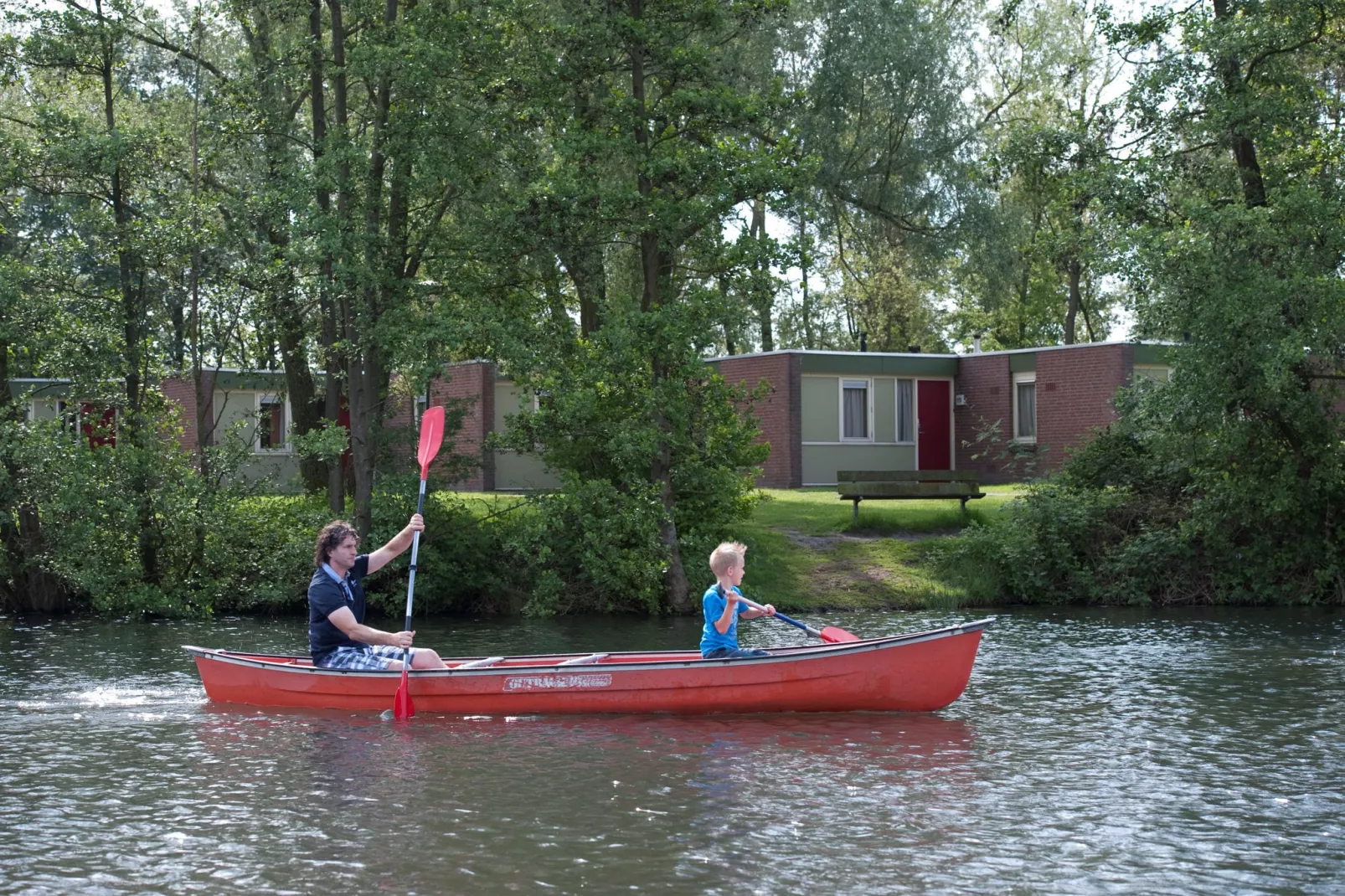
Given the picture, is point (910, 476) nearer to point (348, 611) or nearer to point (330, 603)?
point (348, 611)

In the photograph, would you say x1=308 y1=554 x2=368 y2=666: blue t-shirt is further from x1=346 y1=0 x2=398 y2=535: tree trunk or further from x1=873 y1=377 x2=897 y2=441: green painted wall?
x1=873 y1=377 x2=897 y2=441: green painted wall

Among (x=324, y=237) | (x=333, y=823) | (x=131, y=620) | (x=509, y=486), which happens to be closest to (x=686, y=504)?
(x=324, y=237)

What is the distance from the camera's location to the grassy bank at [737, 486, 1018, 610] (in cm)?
2173

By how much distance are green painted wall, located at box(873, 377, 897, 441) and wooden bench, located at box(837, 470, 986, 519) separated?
27.4ft

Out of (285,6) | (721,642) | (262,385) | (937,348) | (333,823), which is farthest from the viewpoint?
(937,348)

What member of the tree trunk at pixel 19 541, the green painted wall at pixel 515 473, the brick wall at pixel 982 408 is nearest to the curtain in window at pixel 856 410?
the brick wall at pixel 982 408

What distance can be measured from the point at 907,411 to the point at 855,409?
5.07 ft

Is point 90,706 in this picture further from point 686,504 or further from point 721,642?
point 686,504

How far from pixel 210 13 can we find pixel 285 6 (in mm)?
1393

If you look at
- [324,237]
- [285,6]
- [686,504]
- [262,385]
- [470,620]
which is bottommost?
[470,620]

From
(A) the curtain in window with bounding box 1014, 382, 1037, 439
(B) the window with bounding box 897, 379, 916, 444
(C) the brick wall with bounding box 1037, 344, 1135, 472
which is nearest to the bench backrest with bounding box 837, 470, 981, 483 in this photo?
(C) the brick wall with bounding box 1037, 344, 1135, 472

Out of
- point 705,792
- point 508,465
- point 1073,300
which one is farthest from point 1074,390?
point 705,792

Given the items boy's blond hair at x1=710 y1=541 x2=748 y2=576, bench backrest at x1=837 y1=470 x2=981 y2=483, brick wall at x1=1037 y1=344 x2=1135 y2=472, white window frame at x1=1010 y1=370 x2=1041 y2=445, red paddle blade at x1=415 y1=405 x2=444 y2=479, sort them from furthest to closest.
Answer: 1. white window frame at x1=1010 y1=370 x2=1041 y2=445
2. brick wall at x1=1037 y1=344 x2=1135 y2=472
3. bench backrest at x1=837 y1=470 x2=981 y2=483
4. red paddle blade at x1=415 y1=405 x2=444 y2=479
5. boy's blond hair at x1=710 y1=541 x2=748 y2=576

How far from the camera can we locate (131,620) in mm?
21359
